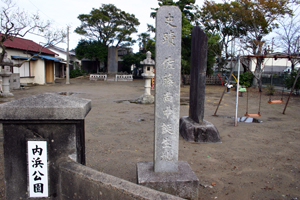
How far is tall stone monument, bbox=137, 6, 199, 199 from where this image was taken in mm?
2771

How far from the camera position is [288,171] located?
12.9 feet

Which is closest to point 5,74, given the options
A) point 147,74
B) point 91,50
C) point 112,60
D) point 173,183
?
point 147,74

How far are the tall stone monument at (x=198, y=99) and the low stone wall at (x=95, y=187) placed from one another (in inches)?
146

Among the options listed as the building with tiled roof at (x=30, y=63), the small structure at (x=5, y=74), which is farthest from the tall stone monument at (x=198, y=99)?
the building with tiled roof at (x=30, y=63)

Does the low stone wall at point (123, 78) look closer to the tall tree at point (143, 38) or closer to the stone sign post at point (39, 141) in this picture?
the tall tree at point (143, 38)

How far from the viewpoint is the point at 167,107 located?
2.86m

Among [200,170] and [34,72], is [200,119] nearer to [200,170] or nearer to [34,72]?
[200,170]

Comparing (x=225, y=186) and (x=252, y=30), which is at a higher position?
(x=252, y=30)

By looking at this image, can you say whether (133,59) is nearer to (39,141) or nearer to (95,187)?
(39,141)

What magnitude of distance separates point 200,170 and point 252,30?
19.6 metres

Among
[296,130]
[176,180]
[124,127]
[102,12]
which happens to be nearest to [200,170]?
[176,180]

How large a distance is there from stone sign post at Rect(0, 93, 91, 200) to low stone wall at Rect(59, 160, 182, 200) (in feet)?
0.53

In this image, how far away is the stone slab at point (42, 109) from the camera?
2117 mm

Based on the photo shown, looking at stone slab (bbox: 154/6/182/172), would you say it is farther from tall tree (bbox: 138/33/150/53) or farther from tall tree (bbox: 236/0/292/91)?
tall tree (bbox: 138/33/150/53)
